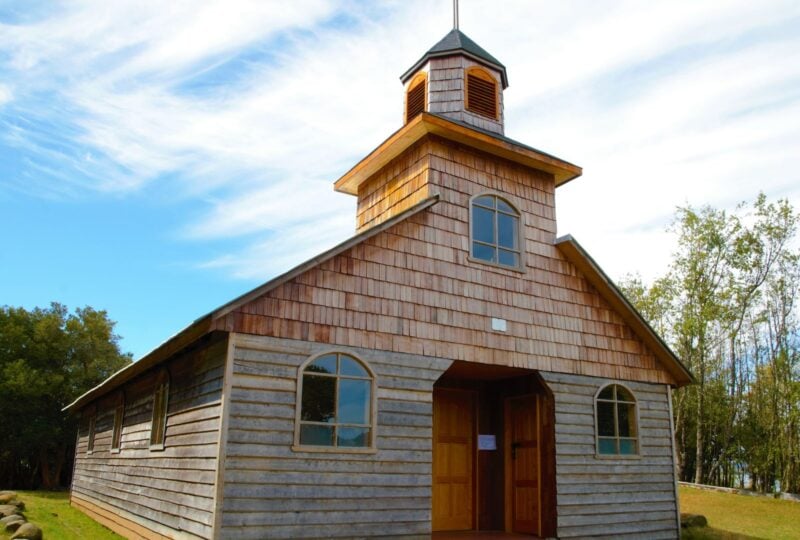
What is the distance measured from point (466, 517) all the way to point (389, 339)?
4.28 meters

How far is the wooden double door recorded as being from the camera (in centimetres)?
1125

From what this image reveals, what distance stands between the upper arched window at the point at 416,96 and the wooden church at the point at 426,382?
0.17 ft

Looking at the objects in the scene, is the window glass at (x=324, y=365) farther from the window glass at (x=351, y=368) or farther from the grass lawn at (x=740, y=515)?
the grass lawn at (x=740, y=515)

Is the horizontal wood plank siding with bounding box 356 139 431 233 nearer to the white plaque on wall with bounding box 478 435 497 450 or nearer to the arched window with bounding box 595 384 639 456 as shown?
the white plaque on wall with bounding box 478 435 497 450

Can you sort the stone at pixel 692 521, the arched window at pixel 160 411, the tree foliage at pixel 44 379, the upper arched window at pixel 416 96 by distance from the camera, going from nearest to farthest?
the arched window at pixel 160 411
the upper arched window at pixel 416 96
the stone at pixel 692 521
the tree foliage at pixel 44 379

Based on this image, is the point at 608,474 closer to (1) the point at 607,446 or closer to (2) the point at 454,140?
(1) the point at 607,446

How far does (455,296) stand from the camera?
10211mm

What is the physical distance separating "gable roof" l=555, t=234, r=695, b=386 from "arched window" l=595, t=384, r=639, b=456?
103cm

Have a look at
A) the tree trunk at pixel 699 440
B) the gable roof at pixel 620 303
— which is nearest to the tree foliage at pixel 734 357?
the tree trunk at pixel 699 440

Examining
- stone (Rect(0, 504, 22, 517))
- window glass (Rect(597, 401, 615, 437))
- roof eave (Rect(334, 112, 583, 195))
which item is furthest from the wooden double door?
stone (Rect(0, 504, 22, 517))

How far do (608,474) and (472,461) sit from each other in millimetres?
2302

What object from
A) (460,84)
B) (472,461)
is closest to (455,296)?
(472,461)

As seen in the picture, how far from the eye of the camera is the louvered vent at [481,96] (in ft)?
40.9

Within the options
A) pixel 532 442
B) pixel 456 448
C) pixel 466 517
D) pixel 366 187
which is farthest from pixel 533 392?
pixel 366 187
